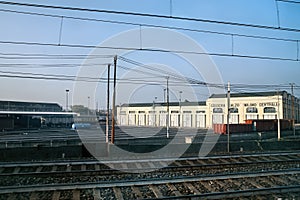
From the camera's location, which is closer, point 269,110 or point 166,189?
point 166,189

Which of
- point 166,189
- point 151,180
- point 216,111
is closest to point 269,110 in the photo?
point 216,111

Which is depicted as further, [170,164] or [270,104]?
[270,104]

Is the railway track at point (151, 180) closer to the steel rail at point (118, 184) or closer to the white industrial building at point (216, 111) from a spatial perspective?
the steel rail at point (118, 184)

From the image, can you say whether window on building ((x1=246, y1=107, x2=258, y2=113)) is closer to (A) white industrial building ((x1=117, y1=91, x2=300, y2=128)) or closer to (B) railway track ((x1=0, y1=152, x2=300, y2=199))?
(A) white industrial building ((x1=117, y1=91, x2=300, y2=128))

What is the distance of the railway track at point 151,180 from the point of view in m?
7.48

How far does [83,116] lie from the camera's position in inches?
2714

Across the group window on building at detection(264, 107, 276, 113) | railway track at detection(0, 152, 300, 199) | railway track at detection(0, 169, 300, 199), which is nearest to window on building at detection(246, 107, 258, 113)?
window on building at detection(264, 107, 276, 113)

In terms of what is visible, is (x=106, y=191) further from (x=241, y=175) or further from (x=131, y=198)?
(x=241, y=175)

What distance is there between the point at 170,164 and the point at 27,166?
20.2 ft

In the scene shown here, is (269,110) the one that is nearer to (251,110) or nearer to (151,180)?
(251,110)

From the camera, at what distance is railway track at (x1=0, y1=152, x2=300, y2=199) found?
24.5 ft

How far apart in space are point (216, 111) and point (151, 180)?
46712 mm

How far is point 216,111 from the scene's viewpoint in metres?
53.3

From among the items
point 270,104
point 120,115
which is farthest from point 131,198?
point 120,115
